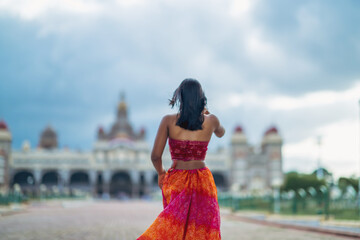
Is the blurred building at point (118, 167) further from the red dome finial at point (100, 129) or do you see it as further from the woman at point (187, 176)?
the woman at point (187, 176)

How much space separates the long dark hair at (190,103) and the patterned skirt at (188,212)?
1.12 ft

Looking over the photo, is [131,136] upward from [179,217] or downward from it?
upward

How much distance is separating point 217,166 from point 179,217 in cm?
6768

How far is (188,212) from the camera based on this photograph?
3.05 meters

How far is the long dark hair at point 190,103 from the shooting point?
3.12 meters

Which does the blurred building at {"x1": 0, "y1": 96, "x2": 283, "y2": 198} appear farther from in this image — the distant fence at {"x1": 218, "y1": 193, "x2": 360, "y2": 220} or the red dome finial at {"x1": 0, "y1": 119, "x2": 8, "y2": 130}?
the distant fence at {"x1": 218, "y1": 193, "x2": 360, "y2": 220}

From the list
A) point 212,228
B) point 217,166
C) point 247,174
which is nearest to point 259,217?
point 212,228

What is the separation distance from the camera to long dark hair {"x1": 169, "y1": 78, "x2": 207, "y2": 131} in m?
3.12

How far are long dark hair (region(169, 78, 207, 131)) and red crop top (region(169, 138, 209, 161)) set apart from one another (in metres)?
0.10

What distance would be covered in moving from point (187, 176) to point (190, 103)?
500mm

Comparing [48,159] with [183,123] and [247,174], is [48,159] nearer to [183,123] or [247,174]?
[247,174]

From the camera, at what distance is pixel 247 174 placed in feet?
212

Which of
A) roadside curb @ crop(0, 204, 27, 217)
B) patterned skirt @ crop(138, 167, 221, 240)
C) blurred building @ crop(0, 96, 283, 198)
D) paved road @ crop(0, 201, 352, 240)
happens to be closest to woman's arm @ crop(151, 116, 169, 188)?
patterned skirt @ crop(138, 167, 221, 240)

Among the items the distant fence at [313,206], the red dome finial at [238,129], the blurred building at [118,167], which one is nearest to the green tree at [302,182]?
the blurred building at [118,167]
